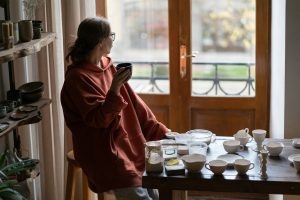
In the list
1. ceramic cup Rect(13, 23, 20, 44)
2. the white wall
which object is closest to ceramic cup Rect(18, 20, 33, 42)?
ceramic cup Rect(13, 23, 20, 44)

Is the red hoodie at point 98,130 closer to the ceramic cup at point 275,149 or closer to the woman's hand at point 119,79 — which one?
the woman's hand at point 119,79

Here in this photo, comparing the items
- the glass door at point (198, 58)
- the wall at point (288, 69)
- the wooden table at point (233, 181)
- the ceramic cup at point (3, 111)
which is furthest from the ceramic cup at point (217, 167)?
the glass door at point (198, 58)

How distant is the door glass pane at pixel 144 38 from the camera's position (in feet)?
13.2

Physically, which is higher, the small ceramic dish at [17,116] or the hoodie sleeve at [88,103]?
the hoodie sleeve at [88,103]

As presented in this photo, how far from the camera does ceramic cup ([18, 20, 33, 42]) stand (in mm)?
2825

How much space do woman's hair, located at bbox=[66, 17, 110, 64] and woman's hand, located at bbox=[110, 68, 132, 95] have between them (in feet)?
0.93

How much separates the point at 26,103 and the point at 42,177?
88cm

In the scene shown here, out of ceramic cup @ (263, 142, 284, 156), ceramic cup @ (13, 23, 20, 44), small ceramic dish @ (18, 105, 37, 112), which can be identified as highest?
ceramic cup @ (13, 23, 20, 44)

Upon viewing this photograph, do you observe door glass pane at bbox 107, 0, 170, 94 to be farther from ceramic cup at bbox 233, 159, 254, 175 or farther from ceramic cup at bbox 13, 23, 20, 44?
ceramic cup at bbox 233, 159, 254, 175

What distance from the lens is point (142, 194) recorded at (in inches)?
110

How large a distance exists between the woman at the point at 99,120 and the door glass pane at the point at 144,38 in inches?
44.4

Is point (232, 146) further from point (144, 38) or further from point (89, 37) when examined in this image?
point (144, 38)

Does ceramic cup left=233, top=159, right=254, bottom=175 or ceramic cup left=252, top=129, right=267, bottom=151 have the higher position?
ceramic cup left=252, top=129, right=267, bottom=151

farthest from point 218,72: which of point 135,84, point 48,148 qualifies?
point 48,148
